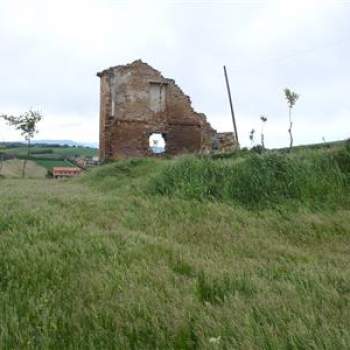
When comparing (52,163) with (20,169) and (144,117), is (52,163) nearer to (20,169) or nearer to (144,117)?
(20,169)

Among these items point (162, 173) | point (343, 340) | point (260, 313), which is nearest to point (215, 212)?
point (162, 173)

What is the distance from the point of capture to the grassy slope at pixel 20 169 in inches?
1195

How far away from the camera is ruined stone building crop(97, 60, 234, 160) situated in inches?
954

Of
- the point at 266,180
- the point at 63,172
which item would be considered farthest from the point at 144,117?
the point at 266,180

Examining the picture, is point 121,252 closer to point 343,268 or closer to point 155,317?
point 155,317

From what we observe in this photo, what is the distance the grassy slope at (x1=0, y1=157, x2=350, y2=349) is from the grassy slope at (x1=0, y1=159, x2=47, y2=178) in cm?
2486

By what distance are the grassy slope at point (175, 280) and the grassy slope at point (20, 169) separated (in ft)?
81.6

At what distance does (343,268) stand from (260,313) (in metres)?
1.54

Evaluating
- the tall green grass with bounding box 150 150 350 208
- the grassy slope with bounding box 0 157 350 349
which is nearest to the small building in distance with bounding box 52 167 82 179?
the tall green grass with bounding box 150 150 350 208

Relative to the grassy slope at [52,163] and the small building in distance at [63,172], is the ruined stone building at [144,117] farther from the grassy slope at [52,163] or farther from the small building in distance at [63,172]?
the grassy slope at [52,163]

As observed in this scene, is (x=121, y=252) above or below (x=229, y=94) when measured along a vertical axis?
below

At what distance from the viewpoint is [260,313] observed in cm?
291

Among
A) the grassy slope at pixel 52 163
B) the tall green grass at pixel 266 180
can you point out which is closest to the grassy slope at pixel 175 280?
the tall green grass at pixel 266 180

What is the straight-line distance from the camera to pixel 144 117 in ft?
81.1
